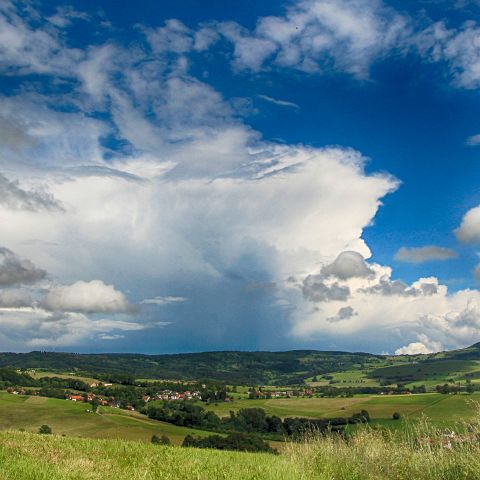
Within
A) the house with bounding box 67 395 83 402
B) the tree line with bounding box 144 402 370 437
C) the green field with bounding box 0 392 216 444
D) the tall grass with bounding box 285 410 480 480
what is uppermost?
the tall grass with bounding box 285 410 480 480

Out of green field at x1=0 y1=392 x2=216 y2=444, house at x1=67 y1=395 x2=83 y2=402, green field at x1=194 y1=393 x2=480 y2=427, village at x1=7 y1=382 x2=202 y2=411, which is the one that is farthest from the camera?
village at x1=7 y1=382 x2=202 y2=411

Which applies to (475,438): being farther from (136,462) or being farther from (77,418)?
(77,418)

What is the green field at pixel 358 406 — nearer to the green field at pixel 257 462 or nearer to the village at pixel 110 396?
the village at pixel 110 396

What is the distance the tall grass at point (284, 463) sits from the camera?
1121 cm

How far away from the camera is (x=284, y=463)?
15492 millimetres

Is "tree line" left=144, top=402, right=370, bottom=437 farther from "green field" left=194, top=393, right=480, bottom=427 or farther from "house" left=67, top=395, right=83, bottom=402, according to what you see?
"house" left=67, top=395, right=83, bottom=402

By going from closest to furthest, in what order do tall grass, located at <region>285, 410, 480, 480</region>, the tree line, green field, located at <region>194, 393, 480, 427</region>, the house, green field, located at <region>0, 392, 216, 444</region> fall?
tall grass, located at <region>285, 410, 480, 480</region> < green field, located at <region>0, 392, 216, 444</region> < the tree line < green field, located at <region>194, 393, 480, 427</region> < the house

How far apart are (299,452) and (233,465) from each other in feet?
17.9

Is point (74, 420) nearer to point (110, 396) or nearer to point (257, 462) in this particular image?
point (110, 396)

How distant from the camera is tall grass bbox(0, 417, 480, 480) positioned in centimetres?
1121

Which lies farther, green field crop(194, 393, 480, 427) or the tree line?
green field crop(194, 393, 480, 427)

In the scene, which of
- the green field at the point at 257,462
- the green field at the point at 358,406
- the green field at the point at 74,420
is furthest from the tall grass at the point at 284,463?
the green field at the point at 358,406

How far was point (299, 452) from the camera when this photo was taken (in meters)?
18.9

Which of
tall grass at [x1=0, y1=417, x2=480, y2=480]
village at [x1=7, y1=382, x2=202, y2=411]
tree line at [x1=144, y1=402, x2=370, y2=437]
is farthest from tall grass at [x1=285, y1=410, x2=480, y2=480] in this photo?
village at [x1=7, y1=382, x2=202, y2=411]
